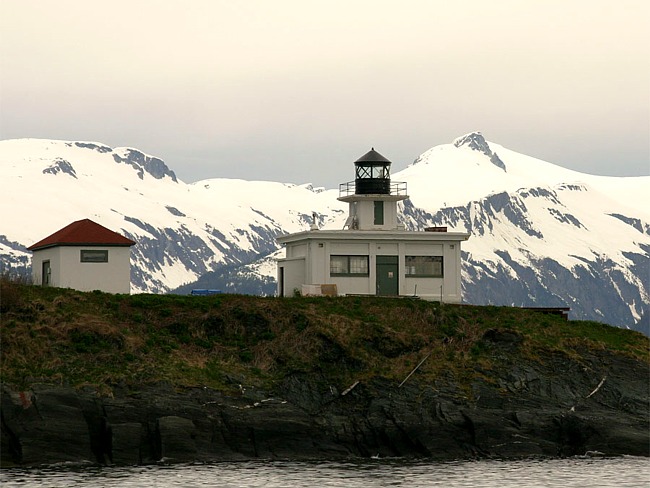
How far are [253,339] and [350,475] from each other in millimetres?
17780

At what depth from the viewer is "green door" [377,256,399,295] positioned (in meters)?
93.4

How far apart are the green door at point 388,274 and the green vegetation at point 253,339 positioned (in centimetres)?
677

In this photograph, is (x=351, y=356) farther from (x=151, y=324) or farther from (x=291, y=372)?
(x=151, y=324)

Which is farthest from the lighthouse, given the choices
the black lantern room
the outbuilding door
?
the outbuilding door

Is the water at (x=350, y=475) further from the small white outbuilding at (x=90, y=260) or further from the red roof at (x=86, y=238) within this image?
the red roof at (x=86, y=238)

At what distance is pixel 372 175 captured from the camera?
98.7 meters

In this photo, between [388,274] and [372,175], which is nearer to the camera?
[388,274]

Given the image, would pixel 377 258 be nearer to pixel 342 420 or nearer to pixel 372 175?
pixel 372 175

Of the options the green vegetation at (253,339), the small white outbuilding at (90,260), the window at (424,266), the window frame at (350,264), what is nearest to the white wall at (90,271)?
the small white outbuilding at (90,260)

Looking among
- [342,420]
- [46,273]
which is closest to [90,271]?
[46,273]

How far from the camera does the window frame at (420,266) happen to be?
9425cm

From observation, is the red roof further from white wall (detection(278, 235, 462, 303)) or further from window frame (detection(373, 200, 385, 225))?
window frame (detection(373, 200, 385, 225))

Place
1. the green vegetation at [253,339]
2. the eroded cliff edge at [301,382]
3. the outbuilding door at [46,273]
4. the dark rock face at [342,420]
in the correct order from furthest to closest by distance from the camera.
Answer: the outbuilding door at [46,273] < the green vegetation at [253,339] < the eroded cliff edge at [301,382] < the dark rock face at [342,420]

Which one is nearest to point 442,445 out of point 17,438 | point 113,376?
point 113,376
